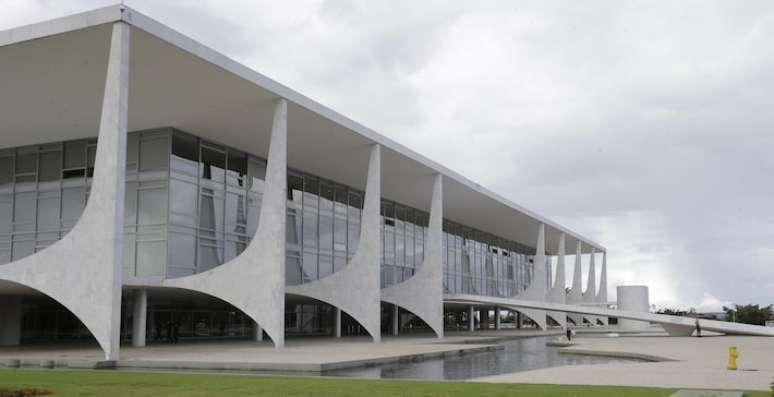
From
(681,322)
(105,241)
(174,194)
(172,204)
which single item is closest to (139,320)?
(172,204)

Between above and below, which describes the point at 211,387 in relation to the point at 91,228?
below

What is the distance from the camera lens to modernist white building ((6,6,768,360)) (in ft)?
68.4

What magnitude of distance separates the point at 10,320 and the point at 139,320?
23.2ft

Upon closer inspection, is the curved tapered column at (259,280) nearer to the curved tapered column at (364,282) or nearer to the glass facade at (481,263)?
the curved tapered column at (364,282)

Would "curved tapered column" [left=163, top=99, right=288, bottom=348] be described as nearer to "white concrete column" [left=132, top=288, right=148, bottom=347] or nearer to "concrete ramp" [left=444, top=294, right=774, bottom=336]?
"white concrete column" [left=132, top=288, right=148, bottom=347]

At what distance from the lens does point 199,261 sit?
98.9ft

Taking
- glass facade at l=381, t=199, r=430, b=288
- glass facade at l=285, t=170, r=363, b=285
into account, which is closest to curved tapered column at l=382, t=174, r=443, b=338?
glass facade at l=285, t=170, r=363, b=285

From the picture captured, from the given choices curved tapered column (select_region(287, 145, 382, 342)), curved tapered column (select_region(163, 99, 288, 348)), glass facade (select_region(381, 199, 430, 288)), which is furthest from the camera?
glass facade (select_region(381, 199, 430, 288))

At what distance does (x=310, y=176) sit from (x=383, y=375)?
22.6 meters

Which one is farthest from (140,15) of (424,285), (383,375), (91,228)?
(424,285)

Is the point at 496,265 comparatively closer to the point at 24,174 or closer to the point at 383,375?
the point at 24,174

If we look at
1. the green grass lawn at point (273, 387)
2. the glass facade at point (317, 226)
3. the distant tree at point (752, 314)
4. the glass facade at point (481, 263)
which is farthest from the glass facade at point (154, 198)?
the distant tree at point (752, 314)

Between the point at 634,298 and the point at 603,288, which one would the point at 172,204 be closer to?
the point at 634,298

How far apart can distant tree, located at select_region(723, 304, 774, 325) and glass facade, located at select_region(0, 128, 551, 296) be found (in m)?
34.1
